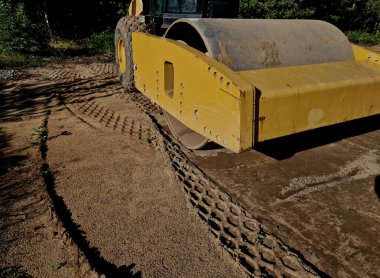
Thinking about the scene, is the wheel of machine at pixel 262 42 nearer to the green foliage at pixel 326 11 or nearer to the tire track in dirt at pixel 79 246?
the tire track in dirt at pixel 79 246

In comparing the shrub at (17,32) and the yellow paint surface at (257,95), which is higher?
the shrub at (17,32)

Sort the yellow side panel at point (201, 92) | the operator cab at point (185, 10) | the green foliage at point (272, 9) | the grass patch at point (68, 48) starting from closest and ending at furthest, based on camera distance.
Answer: the yellow side panel at point (201, 92)
the operator cab at point (185, 10)
the grass patch at point (68, 48)
the green foliage at point (272, 9)

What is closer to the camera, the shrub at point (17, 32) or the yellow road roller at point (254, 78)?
the yellow road roller at point (254, 78)

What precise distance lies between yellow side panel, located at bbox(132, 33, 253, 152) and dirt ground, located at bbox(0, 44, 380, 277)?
0.62m

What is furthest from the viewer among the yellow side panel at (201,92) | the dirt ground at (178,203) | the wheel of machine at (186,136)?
the wheel of machine at (186,136)

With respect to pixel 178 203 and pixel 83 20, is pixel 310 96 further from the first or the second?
pixel 83 20

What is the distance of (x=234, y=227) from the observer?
104 inches

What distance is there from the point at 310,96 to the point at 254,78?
46 cm

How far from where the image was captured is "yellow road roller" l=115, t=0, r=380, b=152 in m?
2.59

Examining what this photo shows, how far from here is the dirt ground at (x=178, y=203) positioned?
232cm

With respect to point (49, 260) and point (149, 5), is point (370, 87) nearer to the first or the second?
point (49, 260)

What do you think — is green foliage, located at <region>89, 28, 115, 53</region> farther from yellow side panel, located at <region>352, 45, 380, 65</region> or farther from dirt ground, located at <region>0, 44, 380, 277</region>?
yellow side panel, located at <region>352, 45, 380, 65</region>

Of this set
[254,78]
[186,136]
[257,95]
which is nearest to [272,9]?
[186,136]

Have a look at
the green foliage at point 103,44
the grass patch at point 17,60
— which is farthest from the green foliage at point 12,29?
the green foliage at point 103,44
